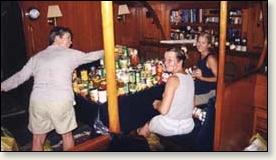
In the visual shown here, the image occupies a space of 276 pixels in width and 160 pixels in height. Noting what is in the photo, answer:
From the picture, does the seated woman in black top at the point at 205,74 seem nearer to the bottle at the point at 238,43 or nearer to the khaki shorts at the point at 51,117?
the khaki shorts at the point at 51,117

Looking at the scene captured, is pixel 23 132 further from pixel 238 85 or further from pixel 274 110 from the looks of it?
pixel 274 110

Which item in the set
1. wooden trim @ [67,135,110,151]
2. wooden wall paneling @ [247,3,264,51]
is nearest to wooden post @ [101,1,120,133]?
wooden trim @ [67,135,110,151]

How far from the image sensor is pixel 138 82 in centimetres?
223

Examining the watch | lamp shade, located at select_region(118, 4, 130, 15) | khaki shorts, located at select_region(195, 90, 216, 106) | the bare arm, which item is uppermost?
lamp shade, located at select_region(118, 4, 130, 15)

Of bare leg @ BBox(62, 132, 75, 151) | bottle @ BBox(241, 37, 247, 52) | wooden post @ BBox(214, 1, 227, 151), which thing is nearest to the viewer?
wooden post @ BBox(214, 1, 227, 151)

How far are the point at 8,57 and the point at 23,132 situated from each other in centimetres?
63

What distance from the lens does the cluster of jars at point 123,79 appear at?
6.80 ft

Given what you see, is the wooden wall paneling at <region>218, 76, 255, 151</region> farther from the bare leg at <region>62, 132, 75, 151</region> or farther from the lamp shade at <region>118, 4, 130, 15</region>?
the lamp shade at <region>118, 4, 130, 15</region>

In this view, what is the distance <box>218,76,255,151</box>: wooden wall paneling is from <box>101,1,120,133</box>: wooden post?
0.65m

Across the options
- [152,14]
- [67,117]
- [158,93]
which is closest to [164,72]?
[158,93]

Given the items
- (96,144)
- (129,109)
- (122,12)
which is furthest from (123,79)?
(122,12)

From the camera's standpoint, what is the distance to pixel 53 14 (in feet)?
10.9

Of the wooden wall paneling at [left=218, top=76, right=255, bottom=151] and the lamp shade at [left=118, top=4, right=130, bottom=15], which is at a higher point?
the lamp shade at [left=118, top=4, right=130, bottom=15]

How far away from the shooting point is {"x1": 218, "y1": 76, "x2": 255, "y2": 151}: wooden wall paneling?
1893mm
